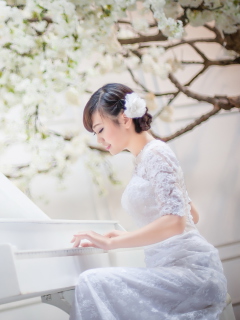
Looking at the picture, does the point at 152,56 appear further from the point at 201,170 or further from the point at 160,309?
the point at 160,309

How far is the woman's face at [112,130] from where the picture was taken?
214 cm

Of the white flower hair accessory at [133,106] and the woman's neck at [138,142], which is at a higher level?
the white flower hair accessory at [133,106]

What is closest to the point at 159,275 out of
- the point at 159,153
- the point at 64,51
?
the point at 159,153

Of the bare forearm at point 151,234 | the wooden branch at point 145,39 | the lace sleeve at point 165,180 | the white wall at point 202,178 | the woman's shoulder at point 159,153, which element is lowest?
the white wall at point 202,178

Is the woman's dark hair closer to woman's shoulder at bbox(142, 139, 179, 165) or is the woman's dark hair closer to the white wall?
woman's shoulder at bbox(142, 139, 179, 165)

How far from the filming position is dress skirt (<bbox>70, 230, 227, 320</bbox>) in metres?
1.71

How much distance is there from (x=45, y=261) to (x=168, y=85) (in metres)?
2.99

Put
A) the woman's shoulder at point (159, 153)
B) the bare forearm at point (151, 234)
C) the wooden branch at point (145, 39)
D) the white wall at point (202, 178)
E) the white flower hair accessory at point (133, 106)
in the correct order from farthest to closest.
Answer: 1. the white wall at point (202, 178)
2. the wooden branch at point (145, 39)
3. the white flower hair accessory at point (133, 106)
4. the woman's shoulder at point (159, 153)
5. the bare forearm at point (151, 234)

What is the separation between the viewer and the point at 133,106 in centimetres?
209

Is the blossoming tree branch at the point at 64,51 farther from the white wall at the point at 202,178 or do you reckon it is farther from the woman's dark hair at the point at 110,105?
the woman's dark hair at the point at 110,105

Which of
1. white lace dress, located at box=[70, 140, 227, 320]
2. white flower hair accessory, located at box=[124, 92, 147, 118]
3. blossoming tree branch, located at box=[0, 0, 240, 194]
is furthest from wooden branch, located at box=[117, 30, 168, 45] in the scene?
white lace dress, located at box=[70, 140, 227, 320]

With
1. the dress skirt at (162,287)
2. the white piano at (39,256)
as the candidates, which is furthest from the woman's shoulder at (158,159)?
the white piano at (39,256)

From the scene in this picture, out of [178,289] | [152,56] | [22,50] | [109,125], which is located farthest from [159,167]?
[152,56]

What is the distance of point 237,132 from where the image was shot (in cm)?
444
